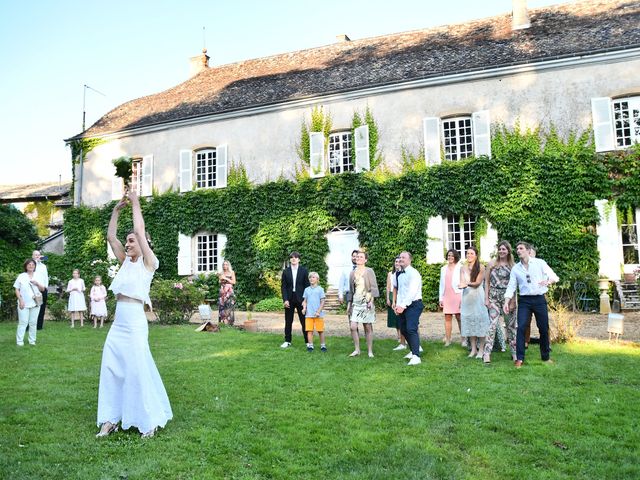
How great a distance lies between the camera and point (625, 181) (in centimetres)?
1505

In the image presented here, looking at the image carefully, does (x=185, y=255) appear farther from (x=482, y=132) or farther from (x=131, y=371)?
(x=131, y=371)

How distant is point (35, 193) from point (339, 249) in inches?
995

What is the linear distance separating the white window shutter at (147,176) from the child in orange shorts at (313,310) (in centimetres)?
1441

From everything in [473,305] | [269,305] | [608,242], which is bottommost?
[269,305]

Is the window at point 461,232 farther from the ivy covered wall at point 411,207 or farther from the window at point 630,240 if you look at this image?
the window at point 630,240

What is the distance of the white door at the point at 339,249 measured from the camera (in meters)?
18.3

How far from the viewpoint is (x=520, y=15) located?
19.0 m

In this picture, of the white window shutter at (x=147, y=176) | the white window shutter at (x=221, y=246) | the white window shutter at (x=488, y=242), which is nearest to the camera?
the white window shutter at (x=488, y=242)

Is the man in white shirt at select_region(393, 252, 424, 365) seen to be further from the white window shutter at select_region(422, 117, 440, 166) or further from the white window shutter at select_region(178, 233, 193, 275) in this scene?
the white window shutter at select_region(178, 233, 193, 275)

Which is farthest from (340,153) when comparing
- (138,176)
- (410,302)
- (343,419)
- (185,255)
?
(343,419)

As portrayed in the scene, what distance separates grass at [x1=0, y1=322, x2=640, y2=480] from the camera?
13.4 feet

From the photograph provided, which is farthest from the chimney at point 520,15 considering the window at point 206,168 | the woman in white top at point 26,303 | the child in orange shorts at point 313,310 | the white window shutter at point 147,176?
the woman in white top at point 26,303

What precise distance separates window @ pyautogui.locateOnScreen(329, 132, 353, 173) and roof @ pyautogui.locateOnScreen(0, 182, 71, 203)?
21.1m

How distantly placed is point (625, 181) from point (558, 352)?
8.77 metres
